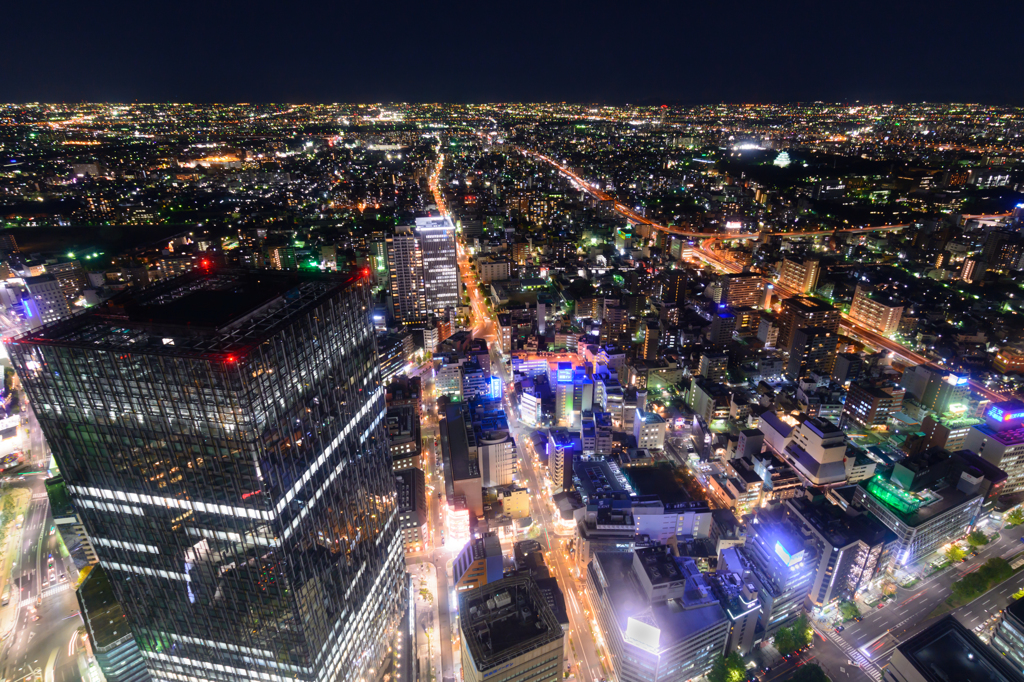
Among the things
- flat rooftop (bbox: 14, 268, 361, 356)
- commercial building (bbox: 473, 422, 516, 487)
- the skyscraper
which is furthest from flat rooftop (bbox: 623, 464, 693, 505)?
the skyscraper

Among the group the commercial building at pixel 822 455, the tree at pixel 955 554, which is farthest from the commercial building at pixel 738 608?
the tree at pixel 955 554

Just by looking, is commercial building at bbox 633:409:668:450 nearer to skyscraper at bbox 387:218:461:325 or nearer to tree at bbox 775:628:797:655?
tree at bbox 775:628:797:655

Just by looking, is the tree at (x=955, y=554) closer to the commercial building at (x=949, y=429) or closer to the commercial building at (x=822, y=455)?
the commercial building at (x=822, y=455)

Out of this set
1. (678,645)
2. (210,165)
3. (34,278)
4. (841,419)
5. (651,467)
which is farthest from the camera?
(210,165)

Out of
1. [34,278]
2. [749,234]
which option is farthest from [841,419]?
[34,278]

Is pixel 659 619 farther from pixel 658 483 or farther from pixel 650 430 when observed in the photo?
pixel 650 430

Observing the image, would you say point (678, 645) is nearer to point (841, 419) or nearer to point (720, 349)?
point (841, 419)

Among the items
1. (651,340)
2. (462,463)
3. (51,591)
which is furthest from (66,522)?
(651,340)
